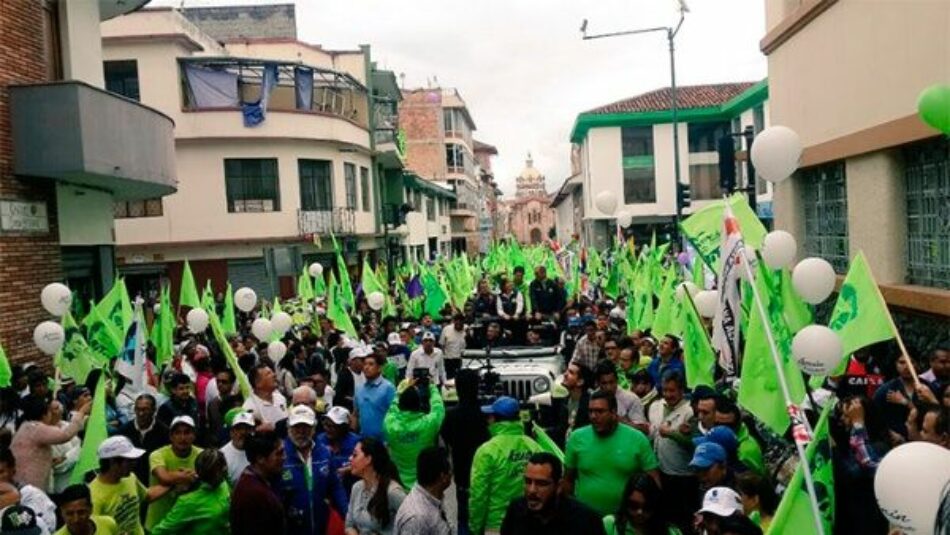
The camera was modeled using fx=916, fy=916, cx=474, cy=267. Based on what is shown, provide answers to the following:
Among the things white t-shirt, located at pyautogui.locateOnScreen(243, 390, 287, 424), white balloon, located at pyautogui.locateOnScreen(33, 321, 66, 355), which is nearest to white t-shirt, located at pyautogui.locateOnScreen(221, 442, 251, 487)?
white t-shirt, located at pyautogui.locateOnScreen(243, 390, 287, 424)

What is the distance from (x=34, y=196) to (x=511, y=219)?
144 metres

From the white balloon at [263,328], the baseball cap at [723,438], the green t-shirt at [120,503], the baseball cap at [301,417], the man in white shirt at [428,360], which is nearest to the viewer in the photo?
the green t-shirt at [120,503]

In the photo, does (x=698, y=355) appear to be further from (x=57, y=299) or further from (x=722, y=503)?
(x=57, y=299)

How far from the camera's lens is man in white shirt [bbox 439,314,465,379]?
12.8 metres

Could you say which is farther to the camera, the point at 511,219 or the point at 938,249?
the point at 511,219

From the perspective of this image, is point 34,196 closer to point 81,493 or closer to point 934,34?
point 81,493

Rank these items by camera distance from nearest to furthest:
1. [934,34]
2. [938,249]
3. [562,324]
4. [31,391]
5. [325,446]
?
1. [325,446]
2. [31,391]
3. [934,34]
4. [938,249]
5. [562,324]

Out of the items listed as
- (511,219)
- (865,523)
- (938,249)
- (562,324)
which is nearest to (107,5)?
(562,324)

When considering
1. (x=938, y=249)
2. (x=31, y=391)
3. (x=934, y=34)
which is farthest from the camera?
(x=938, y=249)

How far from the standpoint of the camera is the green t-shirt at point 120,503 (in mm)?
5414

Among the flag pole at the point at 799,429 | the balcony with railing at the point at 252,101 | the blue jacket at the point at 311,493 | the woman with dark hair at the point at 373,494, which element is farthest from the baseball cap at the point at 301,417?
the balcony with railing at the point at 252,101

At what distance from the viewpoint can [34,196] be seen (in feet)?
42.1

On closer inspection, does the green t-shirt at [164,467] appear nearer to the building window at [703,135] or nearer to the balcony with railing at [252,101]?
the balcony with railing at [252,101]

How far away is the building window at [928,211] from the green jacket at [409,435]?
576cm
